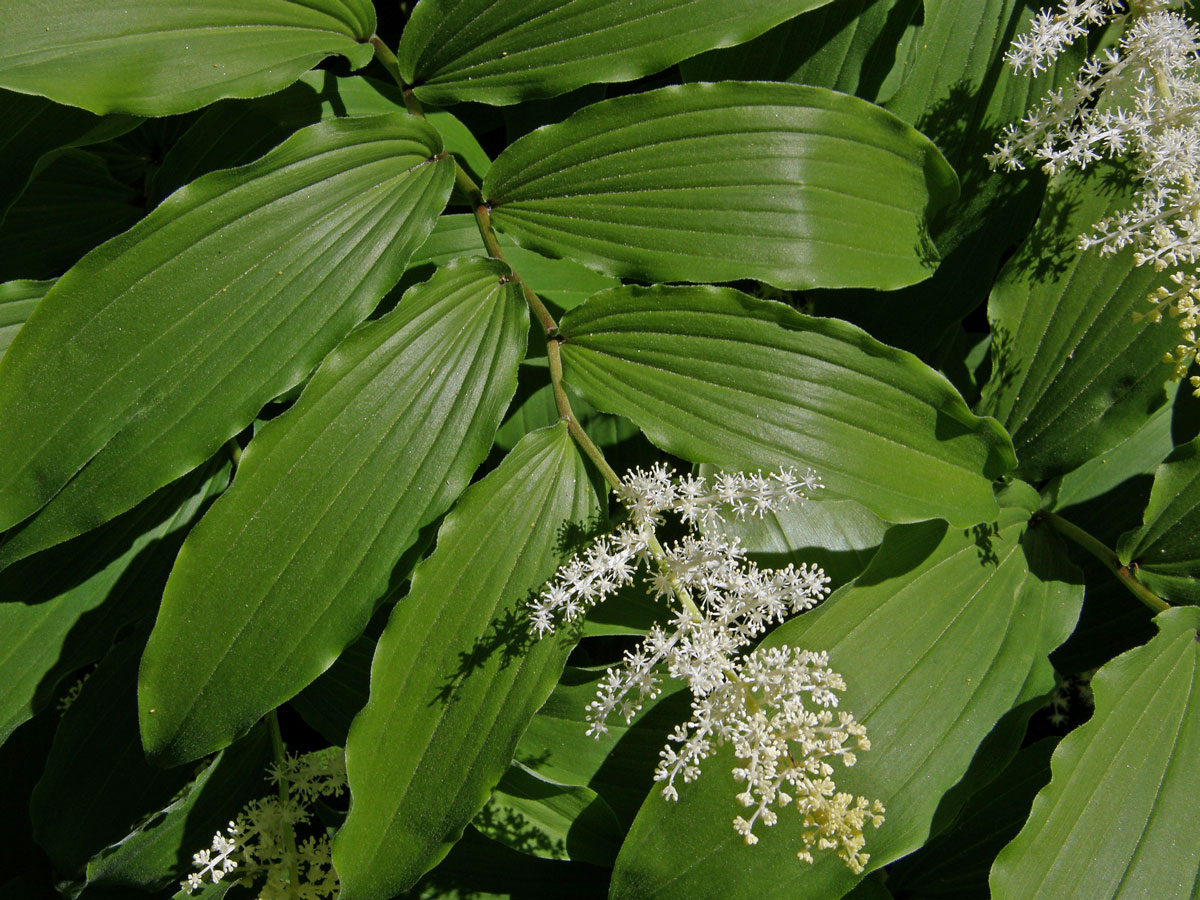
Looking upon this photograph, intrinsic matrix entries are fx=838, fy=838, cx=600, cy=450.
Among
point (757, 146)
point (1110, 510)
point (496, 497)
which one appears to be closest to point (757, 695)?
point (496, 497)

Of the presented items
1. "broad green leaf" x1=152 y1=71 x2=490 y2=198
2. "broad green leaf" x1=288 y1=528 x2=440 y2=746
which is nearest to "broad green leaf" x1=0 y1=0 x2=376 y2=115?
"broad green leaf" x1=152 y1=71 x2=490 y2=198

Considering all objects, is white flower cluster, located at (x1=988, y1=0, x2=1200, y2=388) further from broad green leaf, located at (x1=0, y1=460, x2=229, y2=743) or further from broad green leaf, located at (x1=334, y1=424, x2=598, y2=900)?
broad green leaf, located at (x1=0, y1=460, x2=229, y2=743)

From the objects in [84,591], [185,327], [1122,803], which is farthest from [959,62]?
[84,591]

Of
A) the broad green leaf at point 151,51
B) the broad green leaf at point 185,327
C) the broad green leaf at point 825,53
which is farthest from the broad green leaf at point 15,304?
the broad green leaf at point 825,53

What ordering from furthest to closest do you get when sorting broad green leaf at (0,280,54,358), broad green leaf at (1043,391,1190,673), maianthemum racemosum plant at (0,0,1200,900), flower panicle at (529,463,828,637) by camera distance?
broad green leaf at (1043,391,1190,673)
broad green leaf at (0,280,54,358)
maianthemum racemosum plant at (0,0,1200,900)
flower panicle at (529,463,828,637)

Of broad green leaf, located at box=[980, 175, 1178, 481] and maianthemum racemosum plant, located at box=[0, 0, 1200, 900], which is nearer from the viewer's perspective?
maianthemum racemosum plant, located at box=[0, 0, 1200, 900]

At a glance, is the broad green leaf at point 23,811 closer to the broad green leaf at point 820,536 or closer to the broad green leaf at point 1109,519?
the broad green leaf at point 820,536

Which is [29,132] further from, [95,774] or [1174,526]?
[1174,526]
